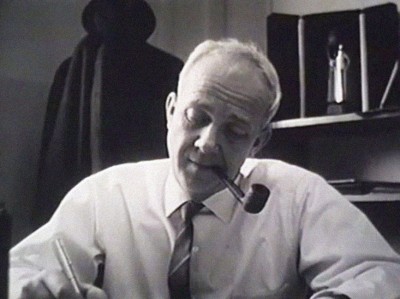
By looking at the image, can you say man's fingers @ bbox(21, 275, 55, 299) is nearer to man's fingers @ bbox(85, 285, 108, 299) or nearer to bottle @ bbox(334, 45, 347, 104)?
man's fingers @ bbox(85, 285, 108, 299)

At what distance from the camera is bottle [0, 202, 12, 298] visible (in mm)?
367

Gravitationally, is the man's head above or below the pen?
above

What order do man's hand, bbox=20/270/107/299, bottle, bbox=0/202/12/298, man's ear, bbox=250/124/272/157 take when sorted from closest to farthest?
bottle, bbox=0/202/12/298 < man's hand, bbox=20/270/107/299 < man's ear, bbox=250/124/272/157

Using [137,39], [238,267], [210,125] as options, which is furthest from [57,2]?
[238,267]

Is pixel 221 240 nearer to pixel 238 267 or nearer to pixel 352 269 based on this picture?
pixel 238 267

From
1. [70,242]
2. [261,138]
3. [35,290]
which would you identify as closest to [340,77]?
[261,138]

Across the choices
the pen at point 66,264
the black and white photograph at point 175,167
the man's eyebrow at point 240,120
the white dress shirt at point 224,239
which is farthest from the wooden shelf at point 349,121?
Answer: the pen at point 66,264

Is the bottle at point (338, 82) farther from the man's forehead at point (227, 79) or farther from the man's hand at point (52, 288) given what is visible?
the man's hand at point (52, 288)

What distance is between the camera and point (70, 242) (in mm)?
691

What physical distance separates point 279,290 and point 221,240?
0.27 feet

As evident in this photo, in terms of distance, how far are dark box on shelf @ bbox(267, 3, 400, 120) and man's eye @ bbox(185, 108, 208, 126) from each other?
270mm

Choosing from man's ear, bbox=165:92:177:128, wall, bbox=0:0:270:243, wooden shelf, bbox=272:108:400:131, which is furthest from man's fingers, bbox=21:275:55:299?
wooden shelf, bbox=272:108:400:131

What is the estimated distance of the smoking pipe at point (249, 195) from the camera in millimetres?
620

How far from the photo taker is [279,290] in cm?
72
